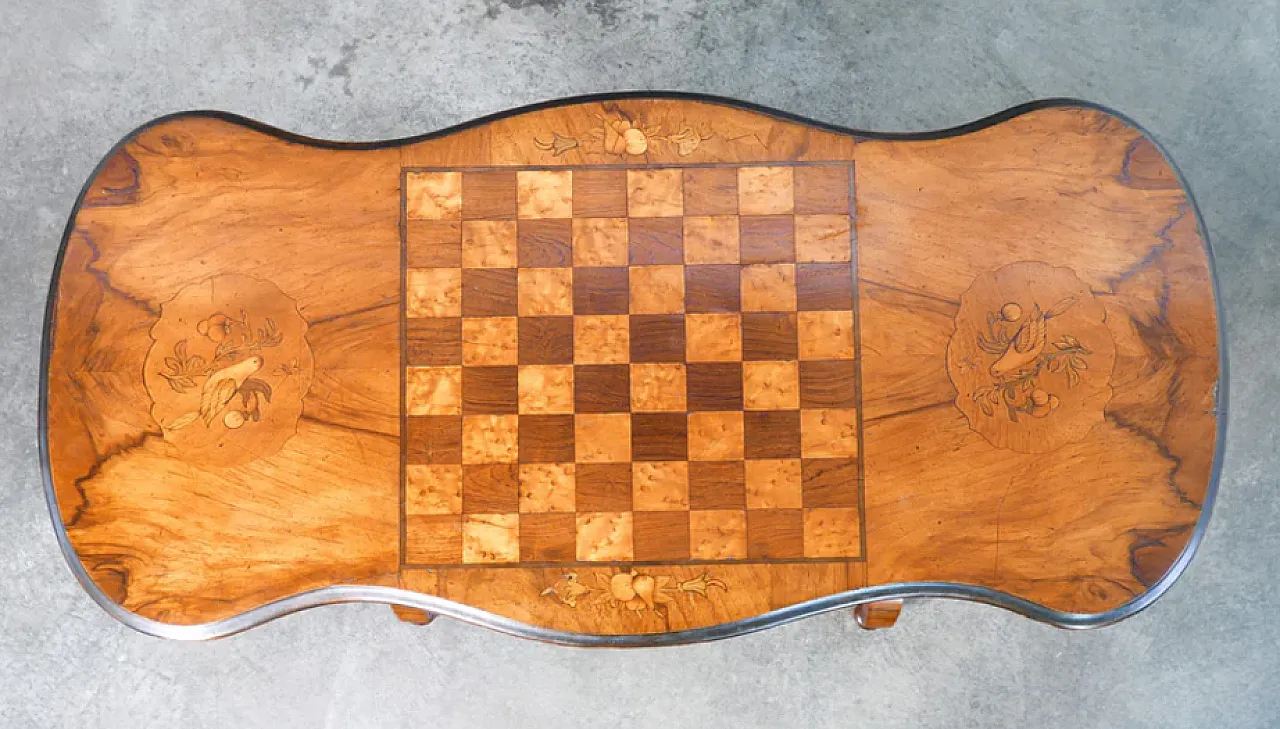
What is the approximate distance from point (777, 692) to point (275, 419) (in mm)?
1863

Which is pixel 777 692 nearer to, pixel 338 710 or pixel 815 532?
pixel 815 532

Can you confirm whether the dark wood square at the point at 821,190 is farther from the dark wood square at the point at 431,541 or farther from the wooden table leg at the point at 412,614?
the wooden table leg at the point at 412,614

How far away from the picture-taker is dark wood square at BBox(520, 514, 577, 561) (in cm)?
183

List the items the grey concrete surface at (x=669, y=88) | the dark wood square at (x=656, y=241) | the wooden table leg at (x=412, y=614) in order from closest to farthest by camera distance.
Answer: the dark wood square at (x=656, y=241) < the wooden table leg at (x=412, y=614) < the grey concrete surface at (x=669, y=88)

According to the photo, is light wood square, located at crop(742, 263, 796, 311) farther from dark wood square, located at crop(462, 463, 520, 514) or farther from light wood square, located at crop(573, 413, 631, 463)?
dark wood square, located at crop(462, 463, 520, 514)

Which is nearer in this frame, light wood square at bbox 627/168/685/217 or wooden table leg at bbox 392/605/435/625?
light wood square at bbox 627/168/685/217

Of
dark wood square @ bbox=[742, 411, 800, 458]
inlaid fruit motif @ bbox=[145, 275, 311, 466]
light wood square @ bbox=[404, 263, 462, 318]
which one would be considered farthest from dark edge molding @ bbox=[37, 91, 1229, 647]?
light wood square @ bbox=[404, 263, 462, 318]

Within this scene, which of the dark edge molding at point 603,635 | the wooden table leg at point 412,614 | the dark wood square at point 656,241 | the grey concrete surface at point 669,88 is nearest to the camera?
the dark edge molding at point 603,635

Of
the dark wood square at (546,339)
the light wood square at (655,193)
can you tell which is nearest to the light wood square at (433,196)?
the dark wood square at (546,339)

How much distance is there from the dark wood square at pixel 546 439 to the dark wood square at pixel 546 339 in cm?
15

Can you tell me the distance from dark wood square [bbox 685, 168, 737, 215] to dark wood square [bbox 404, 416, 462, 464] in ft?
2.80

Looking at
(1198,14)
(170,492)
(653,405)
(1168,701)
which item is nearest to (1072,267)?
(653,405)

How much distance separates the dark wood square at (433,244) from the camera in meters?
1.88

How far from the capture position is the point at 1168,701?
98.9 inches
